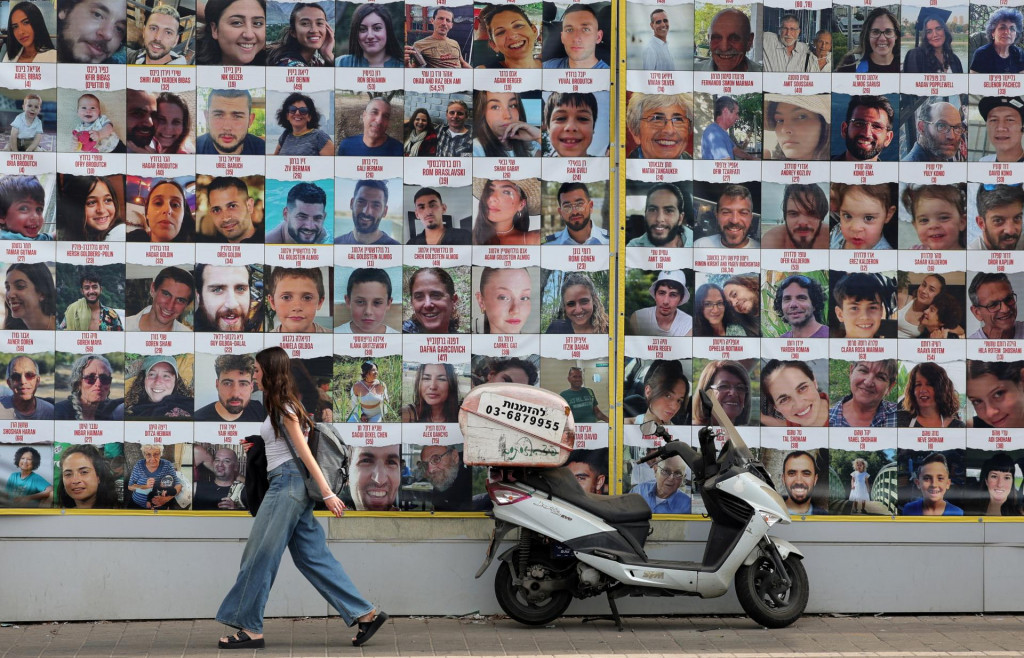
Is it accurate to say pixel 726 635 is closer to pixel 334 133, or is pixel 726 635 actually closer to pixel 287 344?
pixel 287 344

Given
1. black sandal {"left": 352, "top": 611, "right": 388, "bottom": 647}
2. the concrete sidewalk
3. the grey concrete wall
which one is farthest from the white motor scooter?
black sandal {"left": 352, "top": 611, "right": 388, "bottom": 647}

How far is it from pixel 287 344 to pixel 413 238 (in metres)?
1.06

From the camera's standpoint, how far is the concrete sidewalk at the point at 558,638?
23.1 feet

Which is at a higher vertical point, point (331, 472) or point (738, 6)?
point (738, 6)

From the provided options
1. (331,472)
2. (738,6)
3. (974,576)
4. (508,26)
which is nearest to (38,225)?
(331,472)

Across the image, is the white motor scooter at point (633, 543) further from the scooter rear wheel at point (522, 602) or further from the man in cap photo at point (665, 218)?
the man in cap photo at point (665, 218)

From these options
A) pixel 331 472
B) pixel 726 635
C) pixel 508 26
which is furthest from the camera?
pixel 508 26

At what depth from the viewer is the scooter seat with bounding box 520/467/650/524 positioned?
7504mm

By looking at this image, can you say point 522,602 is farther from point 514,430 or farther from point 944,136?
point 944,136

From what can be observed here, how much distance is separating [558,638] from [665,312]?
7.21ft

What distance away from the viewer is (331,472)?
7016mm

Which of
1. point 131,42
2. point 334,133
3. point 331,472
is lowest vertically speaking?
point 331,472

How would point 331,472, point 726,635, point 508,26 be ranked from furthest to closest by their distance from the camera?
point 508,26 < point 726,635 < point 331,472

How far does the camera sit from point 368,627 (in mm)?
7027
